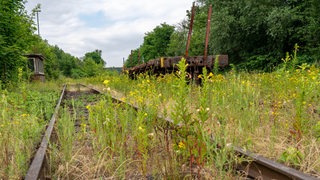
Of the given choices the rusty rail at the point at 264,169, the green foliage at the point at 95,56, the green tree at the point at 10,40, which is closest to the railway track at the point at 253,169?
the rusty rail at the point at 264,169

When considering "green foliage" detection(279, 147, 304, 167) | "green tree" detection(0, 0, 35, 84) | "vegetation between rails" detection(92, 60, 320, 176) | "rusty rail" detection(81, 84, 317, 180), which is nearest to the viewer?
"rusty rail" detection(81, 84, 317, 180)

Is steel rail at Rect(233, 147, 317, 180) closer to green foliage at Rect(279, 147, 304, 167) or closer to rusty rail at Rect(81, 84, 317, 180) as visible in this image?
rusty rail at Rect(81, 84, 317, 180)

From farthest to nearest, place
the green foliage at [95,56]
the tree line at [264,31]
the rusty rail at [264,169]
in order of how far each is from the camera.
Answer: the green foliage at [95,56] < the tree line at [264,31] < the rusty rail at [264,169]

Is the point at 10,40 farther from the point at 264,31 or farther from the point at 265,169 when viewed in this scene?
the point at 264,31

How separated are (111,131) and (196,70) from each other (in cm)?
601

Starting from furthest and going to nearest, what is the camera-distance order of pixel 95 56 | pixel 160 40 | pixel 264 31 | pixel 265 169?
pixel 95 56
pixel 160 40
pixel 264 31
pixel 265 169

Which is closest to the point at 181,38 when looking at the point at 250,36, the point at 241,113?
the point at 250,36

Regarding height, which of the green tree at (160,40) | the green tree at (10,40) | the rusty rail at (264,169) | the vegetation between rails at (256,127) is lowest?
the rusty rail at (264,169)

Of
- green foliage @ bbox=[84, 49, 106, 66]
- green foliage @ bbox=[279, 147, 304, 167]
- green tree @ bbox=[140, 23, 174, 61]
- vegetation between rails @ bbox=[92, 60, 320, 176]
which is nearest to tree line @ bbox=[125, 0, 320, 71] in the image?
vegetation between rails @ bbox=[92, 60, 320, 176]

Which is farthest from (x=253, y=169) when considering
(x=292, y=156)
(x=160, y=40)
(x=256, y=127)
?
(x=160, y=40)

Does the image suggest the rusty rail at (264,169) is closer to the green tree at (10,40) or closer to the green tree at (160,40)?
the green tree at (10,40)

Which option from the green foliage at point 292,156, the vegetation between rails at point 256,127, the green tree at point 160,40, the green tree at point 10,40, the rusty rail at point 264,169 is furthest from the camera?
the green tree at point 160,40

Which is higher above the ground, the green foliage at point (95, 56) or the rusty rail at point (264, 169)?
the green foliage at point (95, 56)

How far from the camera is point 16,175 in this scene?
227 centimetres
